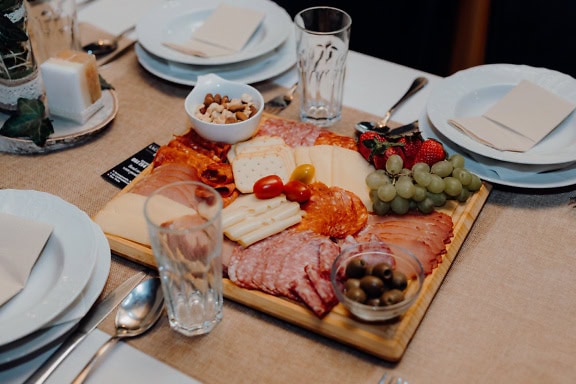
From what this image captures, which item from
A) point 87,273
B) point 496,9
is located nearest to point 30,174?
point 87,273

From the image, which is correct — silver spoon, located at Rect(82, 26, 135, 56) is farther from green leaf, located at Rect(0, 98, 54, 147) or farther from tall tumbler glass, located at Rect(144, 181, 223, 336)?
tall tumbler glass, located at Rect(144, 181, 223, 336)

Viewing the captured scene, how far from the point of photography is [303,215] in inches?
52.8

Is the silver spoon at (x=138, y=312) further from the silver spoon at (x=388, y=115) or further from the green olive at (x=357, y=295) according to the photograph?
the silver spoon at (x=388, y=115)

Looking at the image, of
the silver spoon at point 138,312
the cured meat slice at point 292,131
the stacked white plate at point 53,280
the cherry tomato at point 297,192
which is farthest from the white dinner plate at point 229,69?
the silver spoon at point 138,312

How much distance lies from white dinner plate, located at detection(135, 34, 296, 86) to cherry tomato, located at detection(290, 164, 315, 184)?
1.60 ft

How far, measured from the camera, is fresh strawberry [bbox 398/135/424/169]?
56.8 inches

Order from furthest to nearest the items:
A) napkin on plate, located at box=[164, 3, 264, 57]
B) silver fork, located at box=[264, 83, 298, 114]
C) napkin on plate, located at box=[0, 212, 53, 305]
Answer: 1. napkin on plate, located at box=[164, 3, 264, 57]
2. silver fork, located at box=[264, 83, 298, 114]
3. napkin on plate, located at box=[0, 212, 53, 305]

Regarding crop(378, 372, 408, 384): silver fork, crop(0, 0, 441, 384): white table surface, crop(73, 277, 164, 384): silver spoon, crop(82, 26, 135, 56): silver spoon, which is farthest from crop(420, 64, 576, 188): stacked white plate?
crop(82, 26, 135, 56): silver spoon

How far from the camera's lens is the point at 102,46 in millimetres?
1990

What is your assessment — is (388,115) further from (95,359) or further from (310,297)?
(95,359)

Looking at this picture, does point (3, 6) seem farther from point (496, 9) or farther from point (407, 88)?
point (496, 9)

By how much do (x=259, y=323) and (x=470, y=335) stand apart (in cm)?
38

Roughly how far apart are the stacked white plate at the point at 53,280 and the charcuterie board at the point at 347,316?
8cm

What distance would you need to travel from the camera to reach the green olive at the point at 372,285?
1.09 meters
